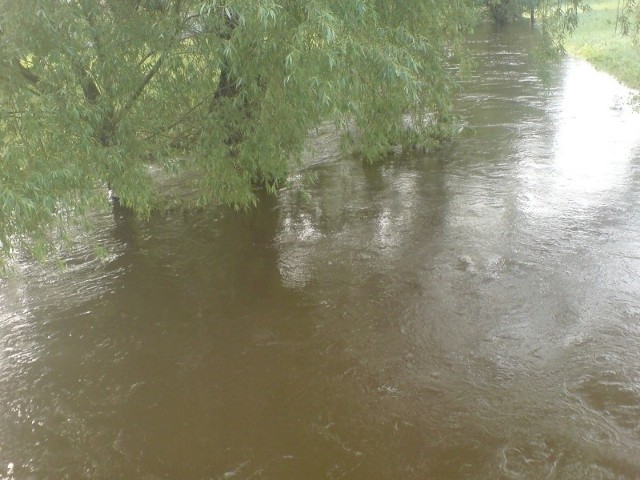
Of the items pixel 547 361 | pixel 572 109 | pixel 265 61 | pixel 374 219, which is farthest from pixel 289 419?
pixel 572 109

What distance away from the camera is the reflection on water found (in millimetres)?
5391

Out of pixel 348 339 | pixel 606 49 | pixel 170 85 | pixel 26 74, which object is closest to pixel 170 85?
pixel 170 85

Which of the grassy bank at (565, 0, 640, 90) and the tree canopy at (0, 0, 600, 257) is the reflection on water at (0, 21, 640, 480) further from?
the grassy bank at (565, 0, 640, 90)

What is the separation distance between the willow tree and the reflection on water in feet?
5.62

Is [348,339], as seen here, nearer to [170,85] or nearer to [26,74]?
[170,85]

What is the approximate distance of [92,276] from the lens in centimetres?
895

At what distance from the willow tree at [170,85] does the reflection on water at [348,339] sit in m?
1.71

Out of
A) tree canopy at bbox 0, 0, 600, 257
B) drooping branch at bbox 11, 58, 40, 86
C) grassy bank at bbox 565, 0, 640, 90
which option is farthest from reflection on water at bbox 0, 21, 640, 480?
grassy bank at bbox 565, 0, 640, 90

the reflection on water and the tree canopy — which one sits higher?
the tree canopy

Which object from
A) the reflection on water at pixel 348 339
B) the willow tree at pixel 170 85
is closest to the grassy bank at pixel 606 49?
the reflection on water at pixel 348 339

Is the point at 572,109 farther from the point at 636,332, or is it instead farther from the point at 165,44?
the point at 165,44

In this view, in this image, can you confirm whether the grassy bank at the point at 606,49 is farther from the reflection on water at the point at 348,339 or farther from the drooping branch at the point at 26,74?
the drooping branch at the point at 26,74

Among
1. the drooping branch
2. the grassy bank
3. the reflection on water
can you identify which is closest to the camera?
the reflection on water

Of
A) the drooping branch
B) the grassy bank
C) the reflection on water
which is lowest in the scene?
the reflection on water
